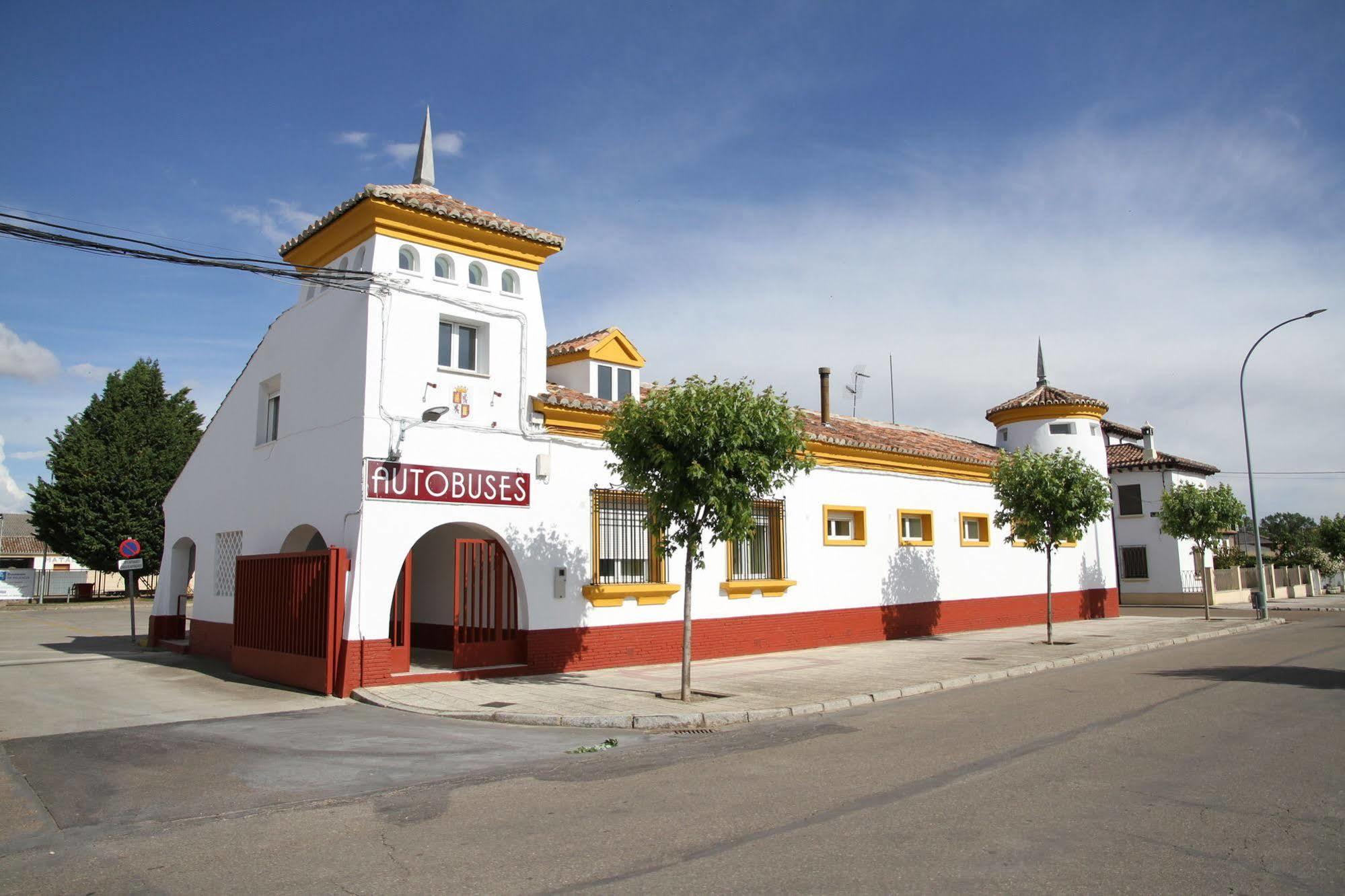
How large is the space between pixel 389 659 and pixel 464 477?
283 cm

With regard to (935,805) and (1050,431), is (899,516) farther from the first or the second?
(935,805)

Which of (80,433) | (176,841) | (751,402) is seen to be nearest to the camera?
(176,841)

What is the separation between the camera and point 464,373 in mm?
13641

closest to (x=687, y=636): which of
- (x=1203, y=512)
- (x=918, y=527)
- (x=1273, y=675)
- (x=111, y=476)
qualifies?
(x=1273, y=675)

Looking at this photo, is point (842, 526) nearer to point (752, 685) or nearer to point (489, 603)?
point (752, 685)

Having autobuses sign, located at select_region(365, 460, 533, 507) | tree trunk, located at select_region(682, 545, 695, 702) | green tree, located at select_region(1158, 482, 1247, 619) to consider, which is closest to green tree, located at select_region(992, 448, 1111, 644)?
green tree, located at select_region(1158, 482, 1247, 619)

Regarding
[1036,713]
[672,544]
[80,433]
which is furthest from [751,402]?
[80,433]

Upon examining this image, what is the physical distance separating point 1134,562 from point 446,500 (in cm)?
3384

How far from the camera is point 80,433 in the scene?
41.0m

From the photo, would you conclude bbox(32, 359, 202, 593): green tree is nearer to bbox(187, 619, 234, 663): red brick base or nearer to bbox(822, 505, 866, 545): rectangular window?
bbox(187, 619, 234, 663): red brick base

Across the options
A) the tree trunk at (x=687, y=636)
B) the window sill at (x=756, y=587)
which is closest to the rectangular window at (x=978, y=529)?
the window sill at (x=756, y=587)

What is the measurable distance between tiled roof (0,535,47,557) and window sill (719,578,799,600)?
60.1 m

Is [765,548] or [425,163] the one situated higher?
[425,163]

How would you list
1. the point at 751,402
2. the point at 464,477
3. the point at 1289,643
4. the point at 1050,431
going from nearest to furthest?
the point at 751,402, the point at 464,477, the point at 1289,643, the point at 1050,431
